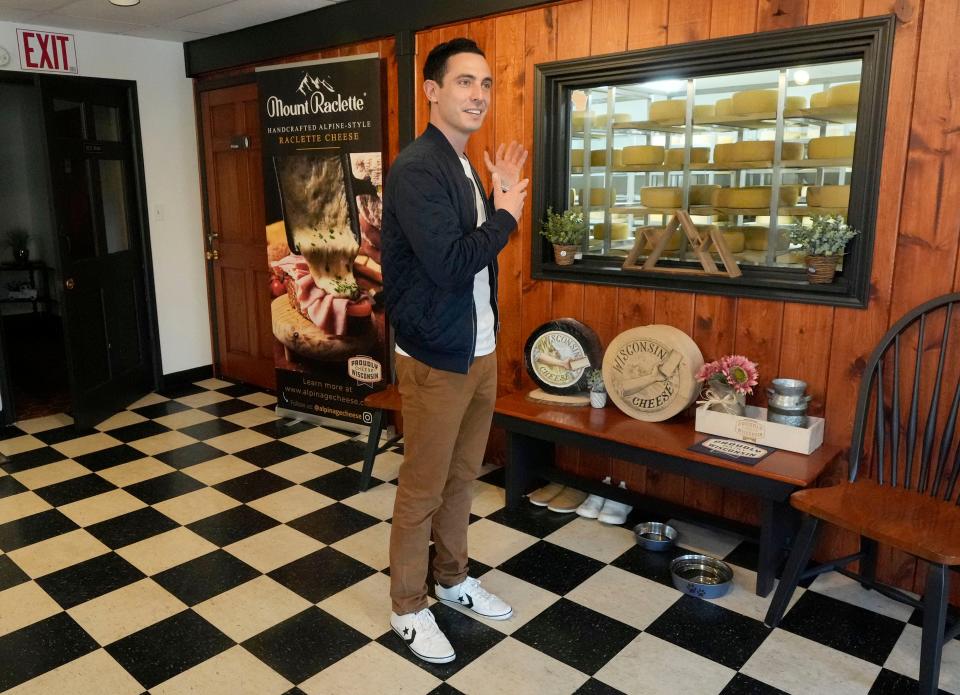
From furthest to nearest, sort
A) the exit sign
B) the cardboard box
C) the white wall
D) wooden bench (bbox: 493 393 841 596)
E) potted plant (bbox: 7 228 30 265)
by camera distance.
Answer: potted plant (bbox: 7 228 30 265) < the white wall < the exit sign < the cardboard box < wooden bench (bbox: 493 393 841 596)

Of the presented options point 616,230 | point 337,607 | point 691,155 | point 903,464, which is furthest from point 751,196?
point 337,607

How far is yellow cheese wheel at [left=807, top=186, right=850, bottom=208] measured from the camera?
8.95 ft

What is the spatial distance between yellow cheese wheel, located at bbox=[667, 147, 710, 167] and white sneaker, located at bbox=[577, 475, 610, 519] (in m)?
1.48

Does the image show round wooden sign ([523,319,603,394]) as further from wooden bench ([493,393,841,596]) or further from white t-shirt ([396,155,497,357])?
white t-shirt ([396,155,497,357])

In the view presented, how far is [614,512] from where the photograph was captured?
3098 millimetres

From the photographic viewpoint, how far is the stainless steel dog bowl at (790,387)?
2609mm

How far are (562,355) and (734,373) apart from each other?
753 millimetres

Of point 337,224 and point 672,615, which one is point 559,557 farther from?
point 337,224

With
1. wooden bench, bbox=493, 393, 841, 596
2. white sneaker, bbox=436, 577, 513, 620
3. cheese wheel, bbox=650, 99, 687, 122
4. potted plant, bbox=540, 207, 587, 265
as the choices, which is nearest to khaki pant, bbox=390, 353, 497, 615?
white sneaker, bbox=436, 577, 513, 620

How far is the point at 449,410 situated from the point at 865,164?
165 centimetres

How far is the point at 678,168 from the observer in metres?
3.21

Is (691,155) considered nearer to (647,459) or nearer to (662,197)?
(662,197)

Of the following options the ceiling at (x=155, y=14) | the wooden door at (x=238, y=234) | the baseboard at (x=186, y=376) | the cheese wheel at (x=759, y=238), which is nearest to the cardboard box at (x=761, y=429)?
the cheese wheel at (x=759, y=238)

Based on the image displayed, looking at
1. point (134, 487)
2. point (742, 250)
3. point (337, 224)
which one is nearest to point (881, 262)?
point (742, 250)
